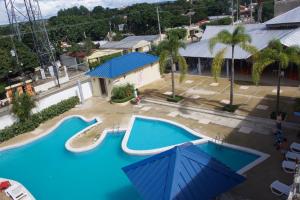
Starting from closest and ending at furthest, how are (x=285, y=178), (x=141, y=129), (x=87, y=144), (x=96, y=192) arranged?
(x=285, y=178) → (x=96, y=192) → (x=87, y=144) → (x=141, y=129)

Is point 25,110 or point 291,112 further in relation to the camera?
point 25,110

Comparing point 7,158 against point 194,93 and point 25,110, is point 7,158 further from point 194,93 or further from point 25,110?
point 194,93

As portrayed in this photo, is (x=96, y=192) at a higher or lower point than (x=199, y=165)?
lower

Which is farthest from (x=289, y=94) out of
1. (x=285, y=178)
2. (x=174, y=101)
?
(x=285, y=178)

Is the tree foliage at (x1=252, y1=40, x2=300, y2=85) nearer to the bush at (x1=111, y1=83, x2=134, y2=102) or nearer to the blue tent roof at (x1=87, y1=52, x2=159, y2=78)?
the bush at (x1=111, y1=83, x2=134, y2=102)

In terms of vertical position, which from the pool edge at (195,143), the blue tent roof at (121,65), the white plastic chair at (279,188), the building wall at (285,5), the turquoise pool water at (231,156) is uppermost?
the building wall at (285,5)

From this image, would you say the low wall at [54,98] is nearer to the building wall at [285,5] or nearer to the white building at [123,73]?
the white building at [123,73]

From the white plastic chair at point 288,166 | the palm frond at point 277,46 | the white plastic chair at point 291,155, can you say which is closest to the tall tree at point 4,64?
the palm frond at point 277,46
